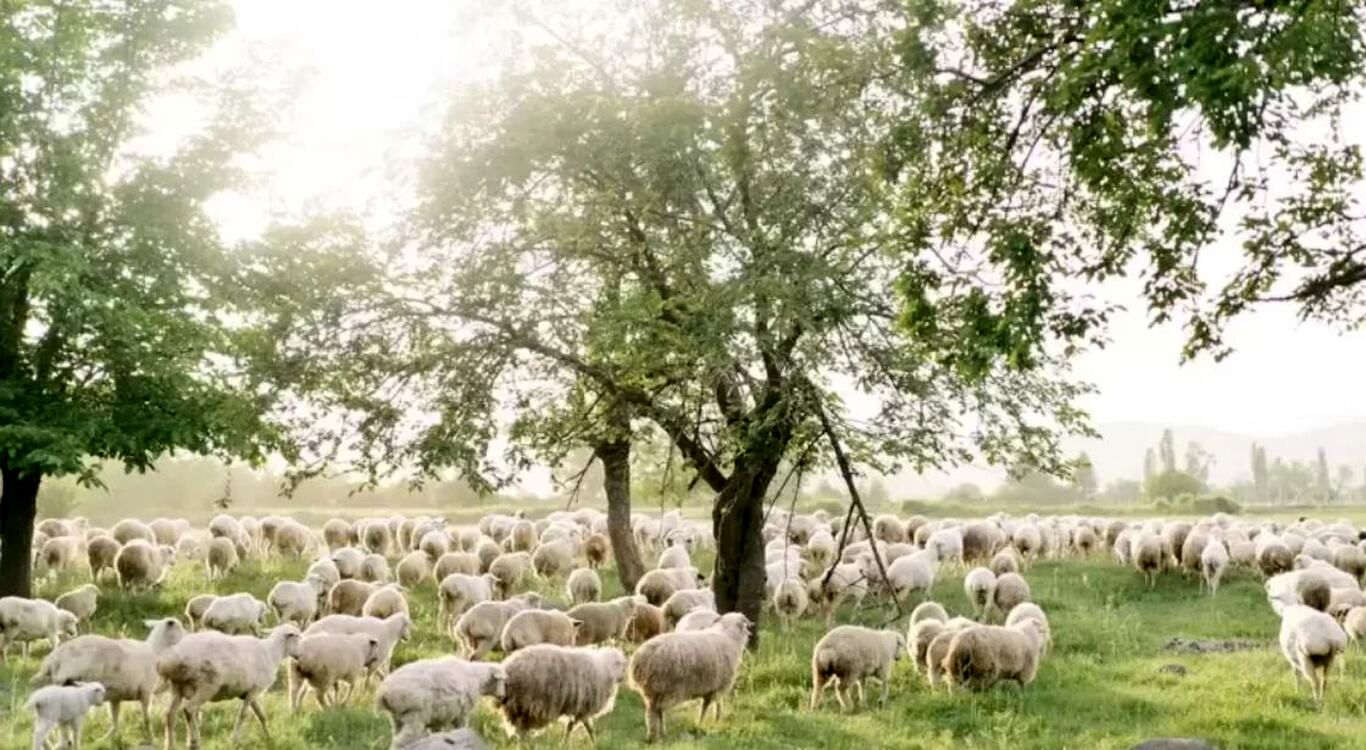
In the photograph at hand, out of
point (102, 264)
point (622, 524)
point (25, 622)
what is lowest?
point (25, 622)

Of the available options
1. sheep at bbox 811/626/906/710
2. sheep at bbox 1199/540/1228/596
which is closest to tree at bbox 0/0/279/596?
sheep at bbox 811/626/906/710

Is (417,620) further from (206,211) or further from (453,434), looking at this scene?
(206,211)

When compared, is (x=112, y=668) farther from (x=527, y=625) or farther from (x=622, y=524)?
(x=622, y=524)

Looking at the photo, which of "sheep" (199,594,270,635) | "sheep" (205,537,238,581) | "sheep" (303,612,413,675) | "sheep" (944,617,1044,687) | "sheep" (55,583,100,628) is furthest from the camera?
"sheep" (205,537,238,581)

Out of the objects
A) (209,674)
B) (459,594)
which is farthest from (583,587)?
(209,674)

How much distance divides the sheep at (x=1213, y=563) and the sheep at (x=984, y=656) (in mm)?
12116

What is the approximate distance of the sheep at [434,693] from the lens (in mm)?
9992

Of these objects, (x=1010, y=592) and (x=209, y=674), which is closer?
(x=209, y=674)

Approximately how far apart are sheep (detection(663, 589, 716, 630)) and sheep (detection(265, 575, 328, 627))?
5240mm

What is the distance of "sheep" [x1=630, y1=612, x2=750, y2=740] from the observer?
37.8 ft

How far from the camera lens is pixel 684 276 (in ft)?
42.9

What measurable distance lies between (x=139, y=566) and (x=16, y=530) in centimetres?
214

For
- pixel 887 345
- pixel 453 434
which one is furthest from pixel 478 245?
pixel 887 345

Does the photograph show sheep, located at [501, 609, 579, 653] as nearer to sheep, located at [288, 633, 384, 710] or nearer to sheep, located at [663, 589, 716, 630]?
sheep, located at [288, 633, 384, 710]
